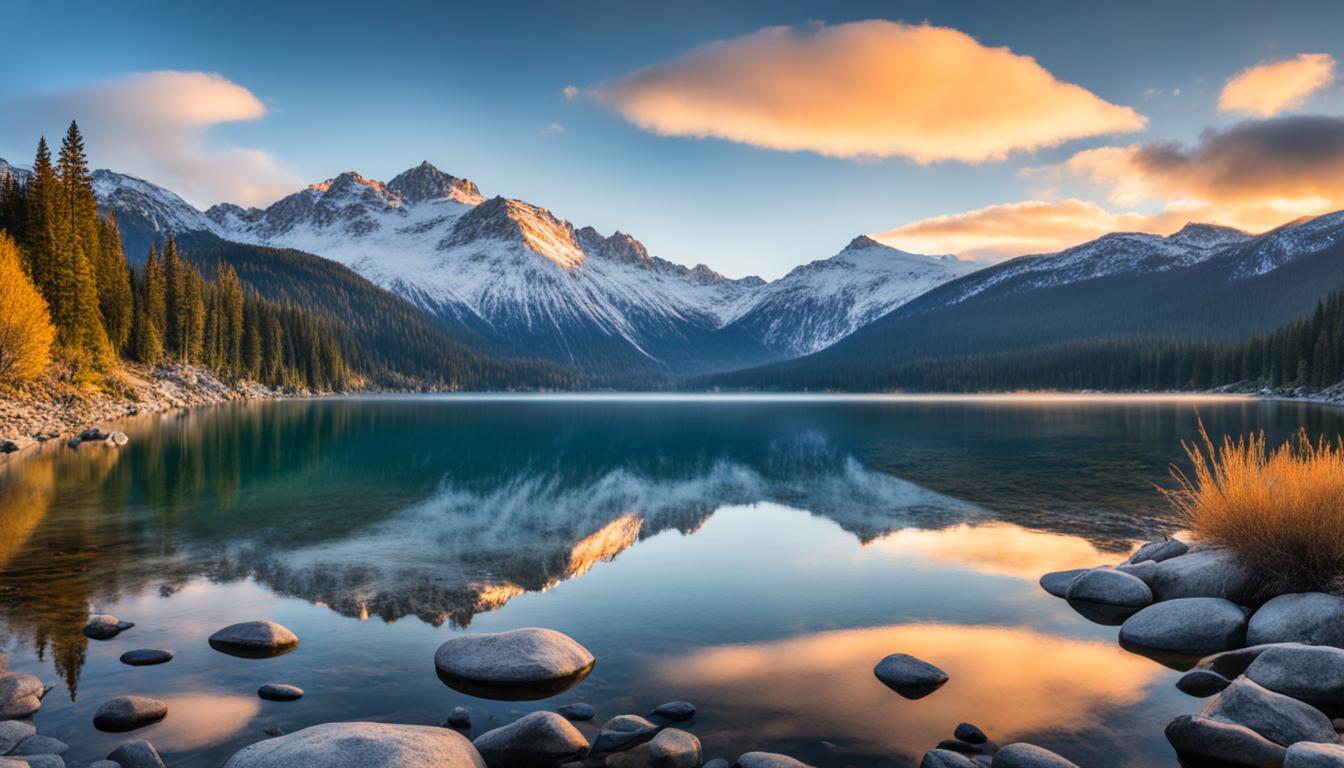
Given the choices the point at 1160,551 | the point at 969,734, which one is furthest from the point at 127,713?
the point at 1160,551

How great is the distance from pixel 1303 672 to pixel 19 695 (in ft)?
65.5

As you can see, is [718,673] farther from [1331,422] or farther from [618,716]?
[1331,422]

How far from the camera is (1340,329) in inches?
4601

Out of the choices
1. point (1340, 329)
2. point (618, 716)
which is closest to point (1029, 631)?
point (618, 716)

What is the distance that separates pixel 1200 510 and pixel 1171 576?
2.13m

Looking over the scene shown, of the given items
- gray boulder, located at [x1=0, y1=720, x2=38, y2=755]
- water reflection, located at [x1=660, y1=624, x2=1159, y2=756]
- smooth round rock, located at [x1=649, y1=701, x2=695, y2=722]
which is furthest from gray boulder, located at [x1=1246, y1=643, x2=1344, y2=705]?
gray boulder, located at [x1=0, y1=720, x2=38, y2=755]

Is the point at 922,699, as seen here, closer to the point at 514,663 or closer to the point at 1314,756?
the point at 1314,756

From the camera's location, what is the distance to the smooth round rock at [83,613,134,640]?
14.4 m

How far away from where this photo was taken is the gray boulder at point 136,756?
30.6 feet

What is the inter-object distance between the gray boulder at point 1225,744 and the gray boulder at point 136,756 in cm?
1364

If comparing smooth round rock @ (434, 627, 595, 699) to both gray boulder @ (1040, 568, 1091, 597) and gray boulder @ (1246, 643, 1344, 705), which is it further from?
gray boulder @ (1040, 568, 1091, 597)

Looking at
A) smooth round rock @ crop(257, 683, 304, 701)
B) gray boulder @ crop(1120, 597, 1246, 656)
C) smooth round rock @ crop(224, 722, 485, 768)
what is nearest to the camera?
smooth round rock @ crop(224, 722, 485, 768)

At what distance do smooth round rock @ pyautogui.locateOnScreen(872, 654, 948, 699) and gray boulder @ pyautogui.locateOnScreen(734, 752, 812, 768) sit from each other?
3452mm

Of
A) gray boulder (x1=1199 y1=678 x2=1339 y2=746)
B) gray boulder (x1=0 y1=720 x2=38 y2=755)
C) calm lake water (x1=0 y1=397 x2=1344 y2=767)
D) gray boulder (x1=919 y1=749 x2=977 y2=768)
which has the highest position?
gray boulder (x1=1199 y1=678 x2=1339 y2=746)
